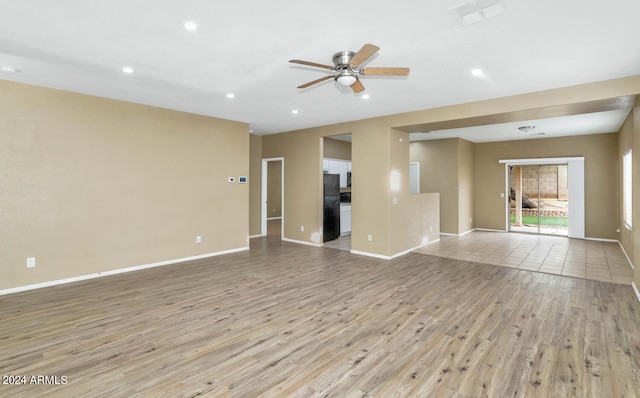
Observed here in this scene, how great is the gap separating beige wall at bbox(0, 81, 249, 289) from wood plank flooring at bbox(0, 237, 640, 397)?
569mm

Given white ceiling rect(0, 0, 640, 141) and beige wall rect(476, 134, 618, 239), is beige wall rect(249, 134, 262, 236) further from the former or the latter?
A: beige wall rect(476, 134, 618, 239)

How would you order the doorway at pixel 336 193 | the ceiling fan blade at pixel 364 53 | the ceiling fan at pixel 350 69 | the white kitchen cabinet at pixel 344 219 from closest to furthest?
the ceiling fan blade at pixel 364 53 → the ceiling fan at pixel 350 69 → the doorway at pixel 336 193 → the white kitchen cabinet at pixel 344 219

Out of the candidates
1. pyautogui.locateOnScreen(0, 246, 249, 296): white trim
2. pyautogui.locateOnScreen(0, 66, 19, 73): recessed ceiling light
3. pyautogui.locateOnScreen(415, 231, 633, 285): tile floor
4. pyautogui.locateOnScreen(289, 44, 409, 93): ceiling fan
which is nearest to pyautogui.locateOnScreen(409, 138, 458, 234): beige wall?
pyautogui.locateOnScreen(415, 231, 633, 285): tile floor

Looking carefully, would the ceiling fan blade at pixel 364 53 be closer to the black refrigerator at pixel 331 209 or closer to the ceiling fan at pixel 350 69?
the ceiling fan at pixel 350 69

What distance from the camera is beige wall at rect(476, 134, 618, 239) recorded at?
307 inches

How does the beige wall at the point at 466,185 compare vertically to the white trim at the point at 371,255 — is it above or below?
above

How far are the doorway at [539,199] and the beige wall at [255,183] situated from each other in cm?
744

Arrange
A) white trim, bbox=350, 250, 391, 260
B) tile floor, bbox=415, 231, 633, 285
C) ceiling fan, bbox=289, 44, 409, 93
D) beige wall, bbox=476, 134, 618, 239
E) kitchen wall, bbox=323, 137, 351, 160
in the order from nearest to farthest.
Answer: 1. ceiling fan, bbox=289, 44, 409, 93
2. tile floor, bbox=415, 231, 633, 285
3. white trim, bbox=350, 250, 391, 260
4. beige wall, bbox=476, 134, 618, 239
5. kitchen wall, bbox=323, 137, 351, 160

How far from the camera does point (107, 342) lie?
2.78 metres

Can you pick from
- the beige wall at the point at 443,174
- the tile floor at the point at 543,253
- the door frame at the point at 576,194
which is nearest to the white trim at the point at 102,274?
the tile floor at the point at 543,253

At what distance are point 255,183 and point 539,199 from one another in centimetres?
806

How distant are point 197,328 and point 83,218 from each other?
2.93 metres

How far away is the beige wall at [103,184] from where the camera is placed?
4.09 meters

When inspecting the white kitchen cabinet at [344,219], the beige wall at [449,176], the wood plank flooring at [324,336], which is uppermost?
the beige wall at [449,176]
